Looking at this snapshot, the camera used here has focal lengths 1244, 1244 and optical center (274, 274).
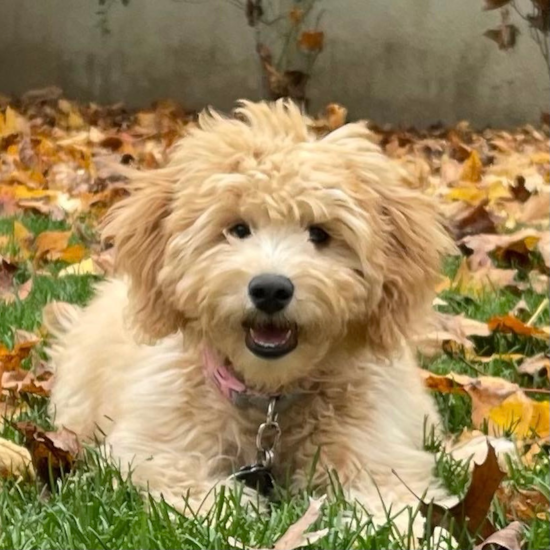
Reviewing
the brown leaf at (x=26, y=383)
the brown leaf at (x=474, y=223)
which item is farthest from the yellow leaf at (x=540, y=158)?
the brown leaf at (x=26, y=383)

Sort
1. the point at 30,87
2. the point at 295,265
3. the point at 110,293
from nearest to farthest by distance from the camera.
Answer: the point at 295,265 < the point at 110,293 < the point at 30,87

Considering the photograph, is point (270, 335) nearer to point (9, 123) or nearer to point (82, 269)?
point (82, 269)

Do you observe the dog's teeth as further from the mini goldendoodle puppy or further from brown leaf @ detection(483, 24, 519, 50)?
brown leaf @ detection(483, 24, 519, 50)

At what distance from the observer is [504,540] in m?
2.31

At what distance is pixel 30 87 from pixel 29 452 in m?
9.93

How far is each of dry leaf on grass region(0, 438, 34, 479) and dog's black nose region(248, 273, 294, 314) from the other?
66 centimetres

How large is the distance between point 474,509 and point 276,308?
2.08 feet

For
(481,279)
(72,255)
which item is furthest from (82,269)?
(481,279)

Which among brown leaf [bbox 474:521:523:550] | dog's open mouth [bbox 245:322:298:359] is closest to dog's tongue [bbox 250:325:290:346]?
dog's open mouth [bbox 245:322:298:359]

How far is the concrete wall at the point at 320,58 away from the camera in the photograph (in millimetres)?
10727

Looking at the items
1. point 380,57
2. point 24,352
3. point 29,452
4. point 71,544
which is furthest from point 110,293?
point 380,57

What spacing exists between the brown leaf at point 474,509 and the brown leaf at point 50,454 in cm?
91

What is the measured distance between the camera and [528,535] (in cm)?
239

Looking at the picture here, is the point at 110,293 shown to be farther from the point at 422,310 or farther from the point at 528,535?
the point at 528,535
